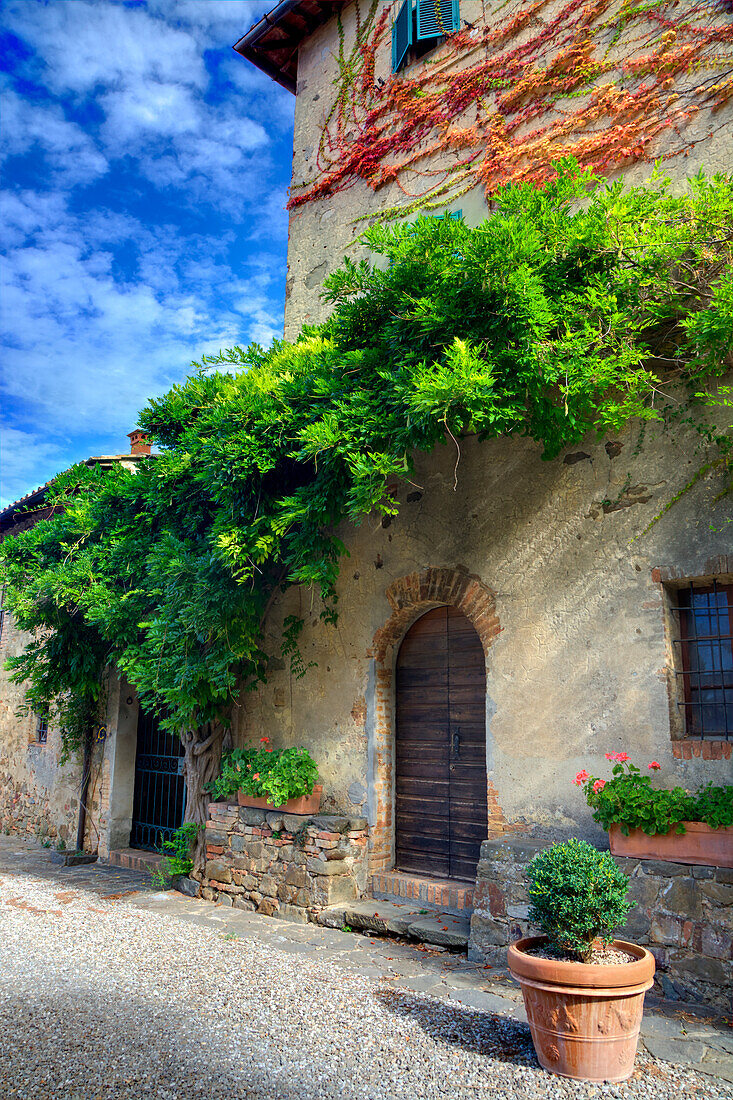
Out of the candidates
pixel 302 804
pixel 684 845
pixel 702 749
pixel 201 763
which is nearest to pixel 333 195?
pixel 201 763

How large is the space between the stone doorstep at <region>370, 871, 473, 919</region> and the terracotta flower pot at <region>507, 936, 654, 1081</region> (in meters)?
2.29

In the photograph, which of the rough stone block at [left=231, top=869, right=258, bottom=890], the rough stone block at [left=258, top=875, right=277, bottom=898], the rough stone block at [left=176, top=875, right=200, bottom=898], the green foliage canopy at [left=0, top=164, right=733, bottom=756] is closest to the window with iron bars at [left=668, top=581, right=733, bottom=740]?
the green foliage canopy at [left=0, top=164, right=733, bottom=756]

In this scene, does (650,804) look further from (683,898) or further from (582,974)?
(582,974)

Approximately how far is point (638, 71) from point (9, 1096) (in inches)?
308

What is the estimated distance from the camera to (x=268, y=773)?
6.55m

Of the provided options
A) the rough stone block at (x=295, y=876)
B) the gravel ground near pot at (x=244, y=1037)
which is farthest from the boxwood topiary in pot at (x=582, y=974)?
the rough stone block at (x=295, y=876)

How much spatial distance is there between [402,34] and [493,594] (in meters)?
6.37

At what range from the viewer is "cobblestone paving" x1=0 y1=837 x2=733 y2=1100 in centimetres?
319

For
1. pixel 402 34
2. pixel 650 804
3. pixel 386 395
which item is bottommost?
pixel 650 804

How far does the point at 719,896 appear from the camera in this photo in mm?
4012

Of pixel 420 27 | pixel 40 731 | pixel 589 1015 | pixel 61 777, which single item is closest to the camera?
pixel 589 1015

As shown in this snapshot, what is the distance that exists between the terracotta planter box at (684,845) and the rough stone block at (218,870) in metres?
4.03

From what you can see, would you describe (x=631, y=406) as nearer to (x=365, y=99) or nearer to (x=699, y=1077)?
(x=699, y=1077)

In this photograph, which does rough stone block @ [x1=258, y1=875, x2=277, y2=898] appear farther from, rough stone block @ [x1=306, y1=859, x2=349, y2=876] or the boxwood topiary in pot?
the boxwood topiary in pot
